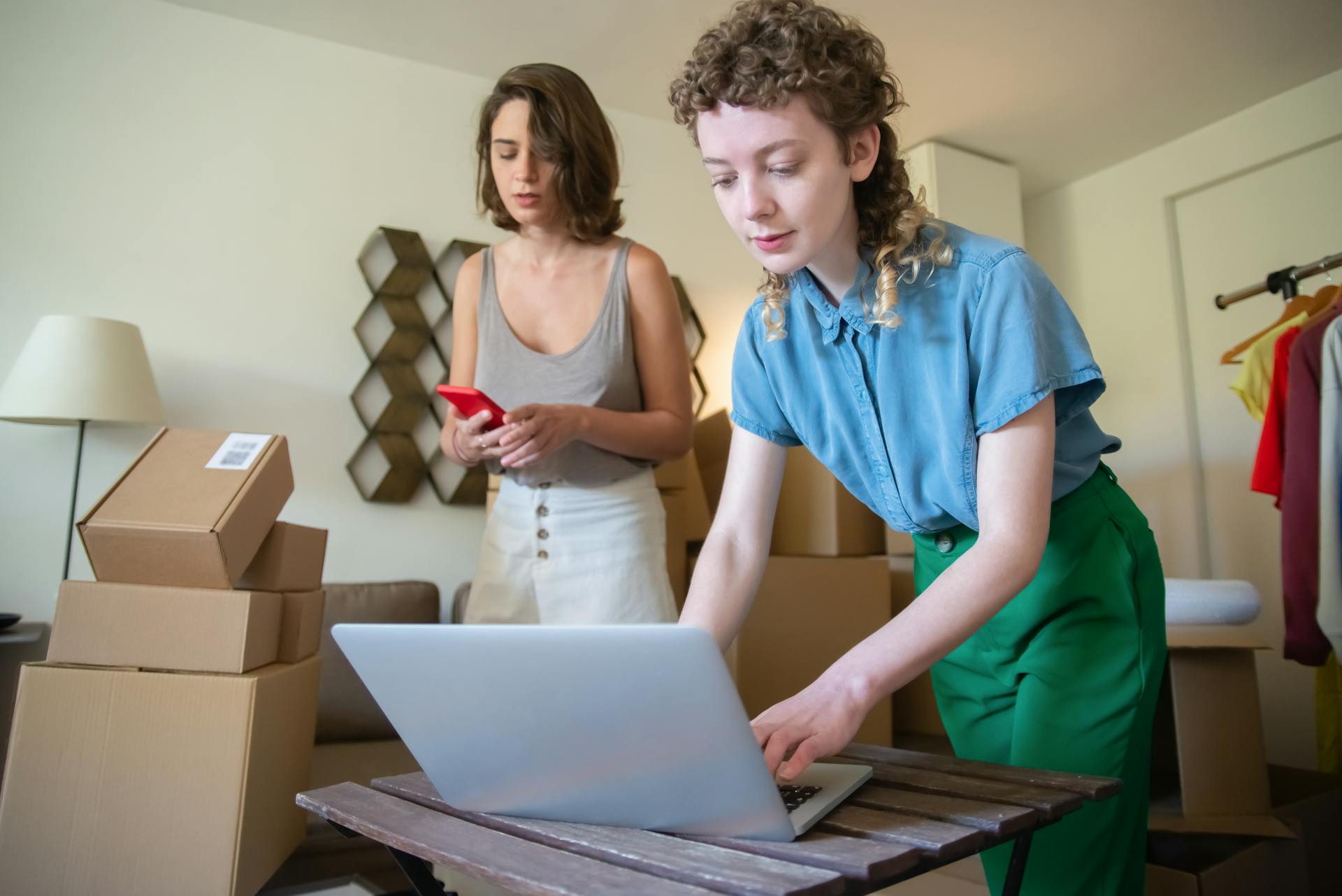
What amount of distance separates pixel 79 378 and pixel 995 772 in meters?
2.12

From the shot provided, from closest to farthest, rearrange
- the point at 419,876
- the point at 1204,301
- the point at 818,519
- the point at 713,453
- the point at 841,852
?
the point at 841,852 → the point at 419,876 → the point at 818,519 → the point at 713,453 → the point at 1204,301

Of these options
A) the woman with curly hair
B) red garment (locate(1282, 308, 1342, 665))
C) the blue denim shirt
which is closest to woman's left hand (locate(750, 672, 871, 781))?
the woman with curly hair

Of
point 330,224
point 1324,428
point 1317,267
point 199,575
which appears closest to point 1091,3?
point 1317,267

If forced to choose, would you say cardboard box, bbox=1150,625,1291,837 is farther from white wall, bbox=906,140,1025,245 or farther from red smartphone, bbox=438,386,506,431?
white wall, bbox=906,140,1025,245

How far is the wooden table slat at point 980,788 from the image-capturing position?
2.12ft

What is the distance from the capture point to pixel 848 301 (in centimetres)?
87

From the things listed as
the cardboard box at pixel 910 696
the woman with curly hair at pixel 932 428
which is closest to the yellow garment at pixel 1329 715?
the cardboard box at pixel 910 696

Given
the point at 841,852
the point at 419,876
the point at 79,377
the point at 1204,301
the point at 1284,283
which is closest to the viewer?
the point at 841,852

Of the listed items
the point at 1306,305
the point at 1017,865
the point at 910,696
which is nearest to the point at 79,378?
the point at 1017,865

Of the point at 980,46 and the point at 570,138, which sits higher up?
the point at 980,46

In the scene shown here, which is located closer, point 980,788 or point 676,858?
point 676,858

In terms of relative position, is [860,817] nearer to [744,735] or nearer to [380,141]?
[744,735]

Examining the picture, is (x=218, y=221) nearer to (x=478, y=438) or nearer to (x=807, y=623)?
(x=478, y=438)

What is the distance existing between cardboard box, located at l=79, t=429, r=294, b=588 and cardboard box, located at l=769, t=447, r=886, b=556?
53.2 inches
